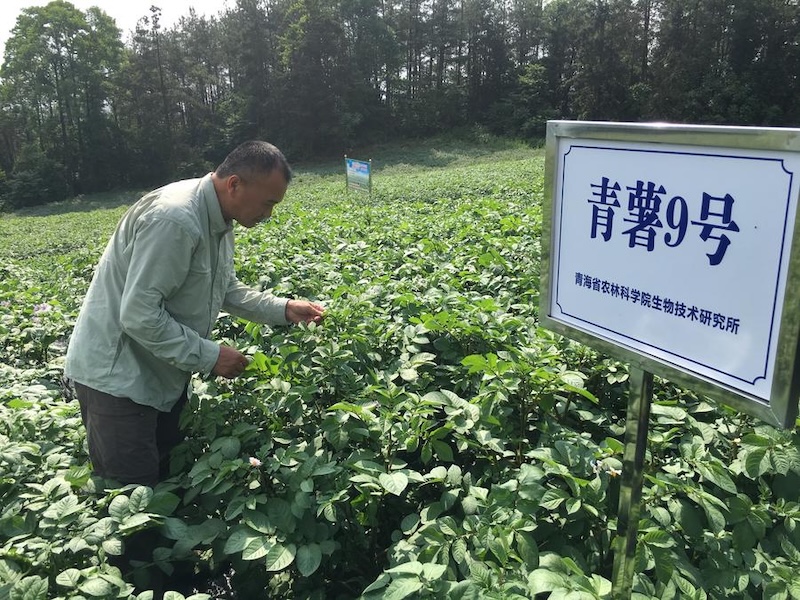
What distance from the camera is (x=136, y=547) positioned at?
6.76ft

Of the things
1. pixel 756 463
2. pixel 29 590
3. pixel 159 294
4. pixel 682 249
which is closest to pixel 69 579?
pixel 29 590

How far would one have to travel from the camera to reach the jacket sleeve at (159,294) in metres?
2.15

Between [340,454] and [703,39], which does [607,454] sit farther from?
[703,39]

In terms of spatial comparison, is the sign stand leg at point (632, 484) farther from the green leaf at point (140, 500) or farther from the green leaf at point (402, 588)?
the green leaf at point (140, 500)

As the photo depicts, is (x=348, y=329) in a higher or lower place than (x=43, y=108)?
lower

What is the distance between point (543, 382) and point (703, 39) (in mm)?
38734

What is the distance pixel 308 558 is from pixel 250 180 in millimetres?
1372

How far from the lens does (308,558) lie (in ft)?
5.11

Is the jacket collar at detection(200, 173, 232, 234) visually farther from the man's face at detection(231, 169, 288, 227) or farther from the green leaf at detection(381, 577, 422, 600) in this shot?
the green leaf at detection(381, 577, 422, 600)

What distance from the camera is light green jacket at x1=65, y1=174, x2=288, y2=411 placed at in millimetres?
2160

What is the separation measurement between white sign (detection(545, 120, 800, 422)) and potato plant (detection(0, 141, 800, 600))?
0.44 m

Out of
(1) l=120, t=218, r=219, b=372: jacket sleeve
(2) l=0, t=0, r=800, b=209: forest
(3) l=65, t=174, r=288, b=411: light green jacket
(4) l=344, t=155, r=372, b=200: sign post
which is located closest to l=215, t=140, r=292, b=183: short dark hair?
(3) l=65, t=174, r=288, b=411: light green jacket

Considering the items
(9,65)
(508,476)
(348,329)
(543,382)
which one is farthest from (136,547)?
(9,65)

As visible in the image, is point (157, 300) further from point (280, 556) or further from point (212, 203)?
point (280, 556)
